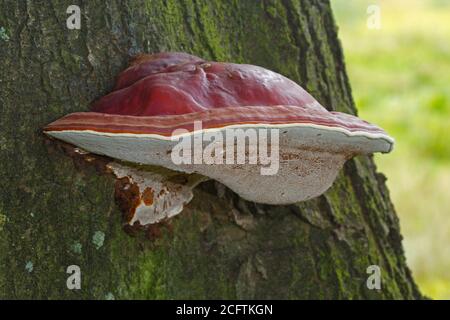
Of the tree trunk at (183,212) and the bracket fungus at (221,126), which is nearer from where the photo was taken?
the bracket fungus at (221,126)

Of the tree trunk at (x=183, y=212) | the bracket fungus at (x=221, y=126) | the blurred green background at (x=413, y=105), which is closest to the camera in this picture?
Result: the bracket fungus at (x=221, y=126)

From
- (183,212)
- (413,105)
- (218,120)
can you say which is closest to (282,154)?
(218,120)

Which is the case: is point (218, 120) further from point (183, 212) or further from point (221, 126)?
point (183, 212)

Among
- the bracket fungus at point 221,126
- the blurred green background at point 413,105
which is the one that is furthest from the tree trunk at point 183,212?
the blurred green background at point 413,105

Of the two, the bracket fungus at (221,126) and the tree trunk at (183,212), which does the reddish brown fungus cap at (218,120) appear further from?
the tree trunk at (183,212)

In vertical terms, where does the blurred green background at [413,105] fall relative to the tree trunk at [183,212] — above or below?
above

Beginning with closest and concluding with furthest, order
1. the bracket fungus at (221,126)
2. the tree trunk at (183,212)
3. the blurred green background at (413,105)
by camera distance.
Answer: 1. the bracket fungus at (221,126)
2. the tree trunk at (183,212)
3. the blurred green background at (413,105)
